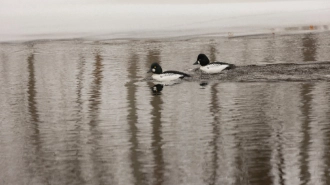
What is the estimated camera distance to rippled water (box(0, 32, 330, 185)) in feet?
29.9

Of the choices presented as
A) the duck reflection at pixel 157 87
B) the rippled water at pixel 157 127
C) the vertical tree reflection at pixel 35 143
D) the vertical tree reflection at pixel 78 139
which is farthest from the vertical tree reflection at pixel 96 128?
the duck reflection at pixel 157 87

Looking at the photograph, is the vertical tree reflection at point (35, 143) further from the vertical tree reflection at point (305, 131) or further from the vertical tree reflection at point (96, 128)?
the vertical tree reflection at point (305, 131)

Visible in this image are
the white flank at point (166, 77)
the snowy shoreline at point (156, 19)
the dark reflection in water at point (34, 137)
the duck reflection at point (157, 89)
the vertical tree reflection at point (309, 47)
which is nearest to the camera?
the dark reflection in water at point (34, 137)

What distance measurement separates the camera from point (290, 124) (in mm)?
11641

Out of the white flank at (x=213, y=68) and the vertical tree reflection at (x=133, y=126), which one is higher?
the white flank at (x=213, y=68)

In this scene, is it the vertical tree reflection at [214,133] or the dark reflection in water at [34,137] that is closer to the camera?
the vertical tree reflection at [214,133]

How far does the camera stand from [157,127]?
1179cm

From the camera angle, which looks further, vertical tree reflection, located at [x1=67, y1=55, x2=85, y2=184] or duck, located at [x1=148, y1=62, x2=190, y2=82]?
duck, located at [x1=148, y1=62, x2=190, y2=82]

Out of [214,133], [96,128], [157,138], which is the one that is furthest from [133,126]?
[214,133]

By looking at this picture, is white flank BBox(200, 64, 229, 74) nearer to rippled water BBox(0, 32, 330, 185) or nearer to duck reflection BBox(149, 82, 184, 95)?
rippled water BBox(0, 32, 330, 185)

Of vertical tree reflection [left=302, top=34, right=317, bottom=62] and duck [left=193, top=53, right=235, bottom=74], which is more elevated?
duck [left=193, top=53, right=235, bottom=74]

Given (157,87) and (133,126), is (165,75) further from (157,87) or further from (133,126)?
(133,126)

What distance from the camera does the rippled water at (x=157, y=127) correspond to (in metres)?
9.12

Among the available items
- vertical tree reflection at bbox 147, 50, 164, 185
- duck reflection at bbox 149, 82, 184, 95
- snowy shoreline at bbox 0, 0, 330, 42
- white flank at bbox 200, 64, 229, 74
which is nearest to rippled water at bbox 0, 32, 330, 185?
vertical tree reflection at bbox 147, 50, 164, 185
